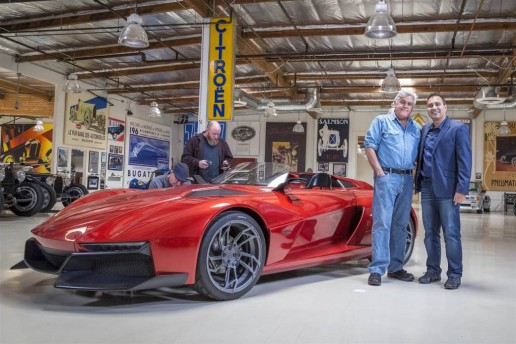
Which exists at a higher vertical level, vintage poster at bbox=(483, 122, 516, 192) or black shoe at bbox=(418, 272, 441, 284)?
vintage poster at bbox=(483, 122, 516, 192)

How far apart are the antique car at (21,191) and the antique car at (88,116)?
324 inches

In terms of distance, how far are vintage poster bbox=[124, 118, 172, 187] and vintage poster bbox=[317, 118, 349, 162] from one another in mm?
7531

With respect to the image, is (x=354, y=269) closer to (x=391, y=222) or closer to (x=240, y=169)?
(x=391, y=222)

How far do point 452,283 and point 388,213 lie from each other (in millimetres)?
662

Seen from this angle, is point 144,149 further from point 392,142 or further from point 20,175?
point 392,142

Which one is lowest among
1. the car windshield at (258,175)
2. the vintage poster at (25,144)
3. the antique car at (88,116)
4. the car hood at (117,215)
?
the car hood at (117,215)

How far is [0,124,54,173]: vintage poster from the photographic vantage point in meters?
21.2

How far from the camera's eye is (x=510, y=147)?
2028 centimetres

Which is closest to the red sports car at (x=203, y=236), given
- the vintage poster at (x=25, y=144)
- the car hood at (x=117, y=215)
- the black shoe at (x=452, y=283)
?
the car hood at (x=117, y=215)

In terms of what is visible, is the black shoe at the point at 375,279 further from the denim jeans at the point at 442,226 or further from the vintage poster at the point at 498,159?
the vintage poster at the point at 498,159

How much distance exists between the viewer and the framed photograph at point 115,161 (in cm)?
1923

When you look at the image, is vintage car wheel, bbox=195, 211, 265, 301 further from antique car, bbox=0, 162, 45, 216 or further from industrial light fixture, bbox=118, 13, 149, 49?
antique car, bbox=0, 162, 45, 216

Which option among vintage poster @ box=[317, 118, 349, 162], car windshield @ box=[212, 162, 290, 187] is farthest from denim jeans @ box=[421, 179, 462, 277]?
vintage poster @ box=[317, 118, 349, 162]

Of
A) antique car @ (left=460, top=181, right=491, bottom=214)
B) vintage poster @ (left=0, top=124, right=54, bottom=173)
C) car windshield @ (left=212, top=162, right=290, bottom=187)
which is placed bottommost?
antique car @ (left=460, top=181, right=491, bottom=214)
